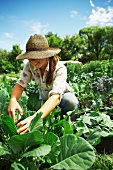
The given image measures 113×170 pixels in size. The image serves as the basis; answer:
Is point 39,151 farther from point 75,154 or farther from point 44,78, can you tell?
point 44,78

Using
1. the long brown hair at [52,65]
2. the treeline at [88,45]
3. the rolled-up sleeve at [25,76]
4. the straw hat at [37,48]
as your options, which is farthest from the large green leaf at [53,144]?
the treeline at [88,45]

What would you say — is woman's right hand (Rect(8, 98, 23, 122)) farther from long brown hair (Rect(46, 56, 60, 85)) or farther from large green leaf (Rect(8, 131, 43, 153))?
long brown hair (Rect(46, 56, 60, 85))

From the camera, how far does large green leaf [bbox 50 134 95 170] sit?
1344mm

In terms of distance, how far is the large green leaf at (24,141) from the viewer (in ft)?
4.15

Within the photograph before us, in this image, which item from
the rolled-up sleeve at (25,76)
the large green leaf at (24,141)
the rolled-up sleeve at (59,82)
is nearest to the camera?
A: the large green leaf at (24,141)

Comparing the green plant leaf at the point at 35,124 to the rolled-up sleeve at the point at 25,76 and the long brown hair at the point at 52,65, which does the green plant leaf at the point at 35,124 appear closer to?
the long brown hair at the point at 52,65

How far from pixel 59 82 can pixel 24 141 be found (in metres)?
0.72

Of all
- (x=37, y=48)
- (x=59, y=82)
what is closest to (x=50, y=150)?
(x=59, y=82)

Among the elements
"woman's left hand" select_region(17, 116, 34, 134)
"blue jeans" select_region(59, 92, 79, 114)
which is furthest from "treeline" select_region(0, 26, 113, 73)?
"woman's left hand" select_region(17, 116, 34, 134)

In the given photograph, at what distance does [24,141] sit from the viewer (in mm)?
1313

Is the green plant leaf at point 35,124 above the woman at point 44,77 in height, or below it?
below

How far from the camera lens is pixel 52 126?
1.79 metres

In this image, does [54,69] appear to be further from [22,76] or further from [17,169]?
[17,169]

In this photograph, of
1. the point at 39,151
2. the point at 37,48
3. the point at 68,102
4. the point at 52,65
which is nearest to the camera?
the point at 39,151
